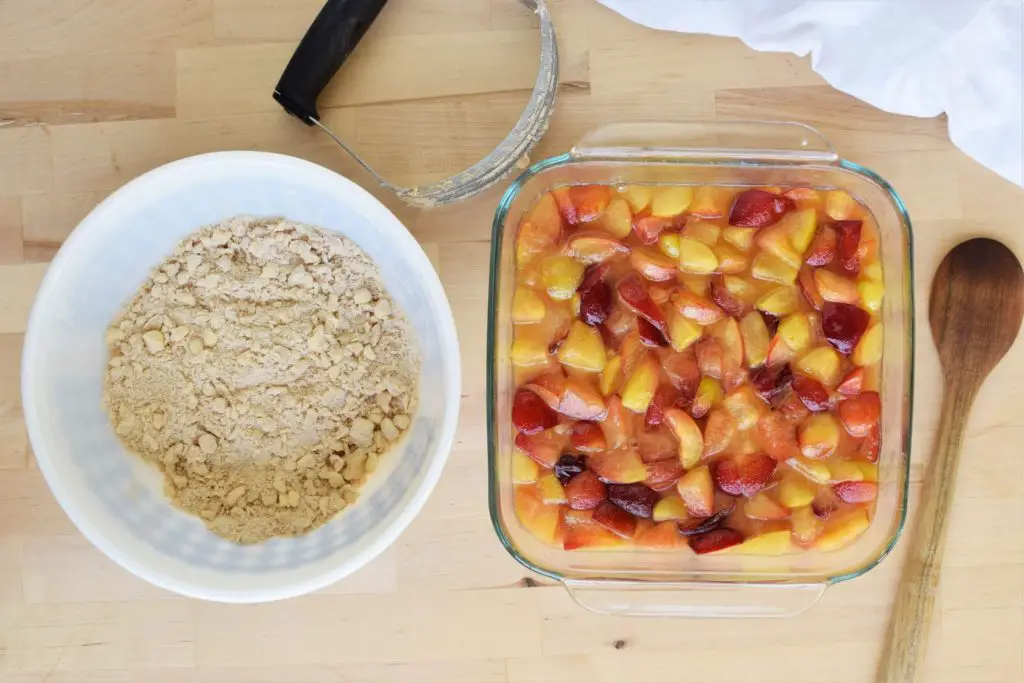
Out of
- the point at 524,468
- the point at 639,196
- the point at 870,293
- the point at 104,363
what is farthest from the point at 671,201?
the point at 104,363

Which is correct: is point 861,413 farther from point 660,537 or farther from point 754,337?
point 660,537

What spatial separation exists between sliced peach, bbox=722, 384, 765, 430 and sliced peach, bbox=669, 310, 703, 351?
77 millimetres

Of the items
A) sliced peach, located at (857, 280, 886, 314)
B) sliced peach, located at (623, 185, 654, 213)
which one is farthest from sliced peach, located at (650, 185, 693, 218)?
sliced peach, located at (857, 280, 886, 314)

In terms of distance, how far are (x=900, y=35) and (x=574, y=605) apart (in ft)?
2.53

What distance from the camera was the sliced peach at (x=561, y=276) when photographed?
2.83 feet

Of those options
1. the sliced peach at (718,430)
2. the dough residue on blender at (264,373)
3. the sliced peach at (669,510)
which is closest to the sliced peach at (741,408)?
the sliced peach at (718,430)

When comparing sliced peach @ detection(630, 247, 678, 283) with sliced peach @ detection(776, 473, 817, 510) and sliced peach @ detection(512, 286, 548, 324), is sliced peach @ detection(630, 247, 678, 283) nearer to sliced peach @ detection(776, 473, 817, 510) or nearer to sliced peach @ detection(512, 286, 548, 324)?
sliced peach @ detection(512, 286, 548, 324)

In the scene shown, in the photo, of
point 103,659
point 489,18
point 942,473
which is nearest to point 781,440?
point 942,473

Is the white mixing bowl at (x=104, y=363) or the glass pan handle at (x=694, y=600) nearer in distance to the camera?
the white mixing bowl at (x=104, y=363)

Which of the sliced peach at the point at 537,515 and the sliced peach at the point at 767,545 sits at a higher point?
the sliced peach at the point at 767,545

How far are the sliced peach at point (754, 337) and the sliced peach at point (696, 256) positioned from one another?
0.07 metres

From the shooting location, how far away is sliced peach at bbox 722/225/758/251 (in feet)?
2.85

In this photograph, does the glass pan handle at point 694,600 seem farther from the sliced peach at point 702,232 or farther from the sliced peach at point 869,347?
the sliced peach at point 702,232

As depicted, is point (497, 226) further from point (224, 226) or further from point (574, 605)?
point (574, 605)
